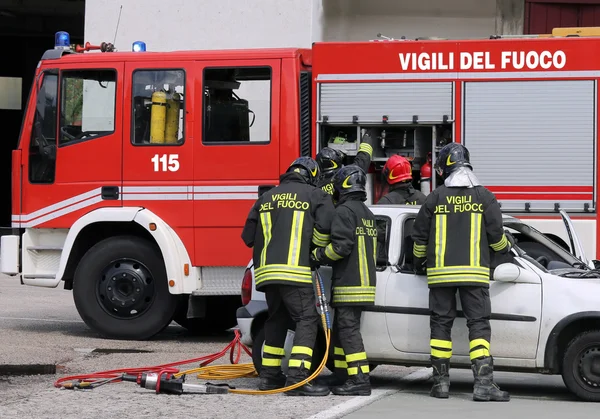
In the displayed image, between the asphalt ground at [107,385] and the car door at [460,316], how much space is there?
494 mm

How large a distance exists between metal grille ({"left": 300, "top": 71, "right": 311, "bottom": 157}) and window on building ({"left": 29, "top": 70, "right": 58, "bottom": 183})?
2545 millimetres

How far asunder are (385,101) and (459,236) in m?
3.08

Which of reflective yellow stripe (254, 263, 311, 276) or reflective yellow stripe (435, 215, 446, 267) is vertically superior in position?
reflective yellow stripe (435, 215, 446, 267)

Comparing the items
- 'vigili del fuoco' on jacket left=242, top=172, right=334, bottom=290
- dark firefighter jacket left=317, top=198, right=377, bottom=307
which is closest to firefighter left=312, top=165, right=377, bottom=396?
dark firefighter jacket left=317, top=198, right=377, bottom=307

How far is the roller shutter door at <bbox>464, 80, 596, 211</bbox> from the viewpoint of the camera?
10938mm

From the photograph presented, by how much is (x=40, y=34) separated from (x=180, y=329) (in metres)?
15.4

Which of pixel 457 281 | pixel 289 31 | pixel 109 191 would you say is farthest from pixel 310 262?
pixel 289 31

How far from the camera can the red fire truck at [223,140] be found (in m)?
11.0

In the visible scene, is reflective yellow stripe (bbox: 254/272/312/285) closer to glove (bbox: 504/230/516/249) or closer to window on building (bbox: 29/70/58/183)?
glove (bbox: 504/230/516/249)

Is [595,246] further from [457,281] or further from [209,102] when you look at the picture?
[209,102]

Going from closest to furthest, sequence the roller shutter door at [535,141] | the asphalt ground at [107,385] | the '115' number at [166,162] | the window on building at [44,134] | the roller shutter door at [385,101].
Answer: the asphalt ground at [107,385]
the roller shutter door at [535,141]
the roller shutter door at [385,101]
the '115' number at [166,162]
the window on building at [44,134]

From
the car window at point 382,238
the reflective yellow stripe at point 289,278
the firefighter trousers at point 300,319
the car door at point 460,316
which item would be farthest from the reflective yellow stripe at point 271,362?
the car window at point 382,238

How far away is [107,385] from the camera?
9.05 m

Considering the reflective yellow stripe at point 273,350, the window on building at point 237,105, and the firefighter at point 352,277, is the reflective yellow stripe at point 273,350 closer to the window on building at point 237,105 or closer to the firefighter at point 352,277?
the firefighter at point 352,277
